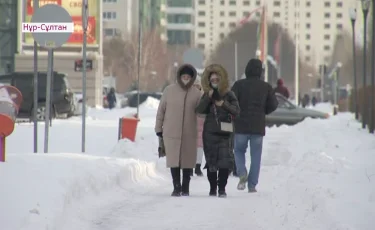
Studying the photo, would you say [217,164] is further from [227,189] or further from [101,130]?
[101,130]

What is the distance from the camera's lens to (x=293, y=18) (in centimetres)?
19175

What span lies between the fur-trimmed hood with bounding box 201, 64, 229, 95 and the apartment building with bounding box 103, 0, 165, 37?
7904cm

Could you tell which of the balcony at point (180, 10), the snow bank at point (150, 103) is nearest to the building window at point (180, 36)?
the balcony at point (180, 10)

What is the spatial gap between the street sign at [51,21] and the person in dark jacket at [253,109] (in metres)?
2.93

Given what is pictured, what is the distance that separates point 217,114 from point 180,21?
15104 centimetres

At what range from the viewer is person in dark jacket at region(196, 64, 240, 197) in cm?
1369

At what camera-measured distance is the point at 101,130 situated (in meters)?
32.9

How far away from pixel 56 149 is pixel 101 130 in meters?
9.86

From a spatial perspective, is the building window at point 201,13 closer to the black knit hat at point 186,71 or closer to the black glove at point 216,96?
the black knit hat at point 186,71

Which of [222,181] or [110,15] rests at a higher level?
[110,15]

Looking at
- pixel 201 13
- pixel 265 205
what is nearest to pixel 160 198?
pixel 265 205

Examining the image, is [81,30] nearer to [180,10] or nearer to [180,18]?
[180,10]

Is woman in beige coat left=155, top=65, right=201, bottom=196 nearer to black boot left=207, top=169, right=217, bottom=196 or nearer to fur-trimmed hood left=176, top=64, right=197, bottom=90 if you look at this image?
fur-trimmed hood left=176, top=64, right=197, bottom=90

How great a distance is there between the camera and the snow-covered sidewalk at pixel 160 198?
32.2 feet
